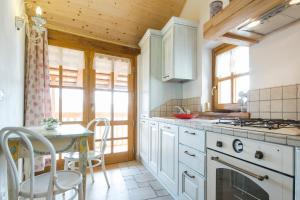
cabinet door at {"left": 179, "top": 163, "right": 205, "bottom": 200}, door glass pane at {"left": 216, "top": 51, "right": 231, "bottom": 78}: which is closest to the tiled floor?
cabinet door at {"left": 179, "top": 163, "right": 205, "bottom": 200}

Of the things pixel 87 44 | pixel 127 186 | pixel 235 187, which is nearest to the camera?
pixel 235 187

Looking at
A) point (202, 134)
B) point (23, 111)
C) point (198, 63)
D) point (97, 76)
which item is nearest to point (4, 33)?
point (23, 111)

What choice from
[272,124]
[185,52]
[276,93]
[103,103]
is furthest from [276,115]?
[103,103]

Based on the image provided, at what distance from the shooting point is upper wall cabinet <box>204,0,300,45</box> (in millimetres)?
1192

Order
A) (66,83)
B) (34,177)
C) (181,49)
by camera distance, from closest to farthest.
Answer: (34,177)
(181,49)
(66,83)

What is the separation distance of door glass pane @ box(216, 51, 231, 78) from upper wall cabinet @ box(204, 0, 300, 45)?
1.88ft

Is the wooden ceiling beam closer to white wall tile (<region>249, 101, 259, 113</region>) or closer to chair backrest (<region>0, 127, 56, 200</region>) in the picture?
chair backrest (<region>0, 127, 56, 200</region>)

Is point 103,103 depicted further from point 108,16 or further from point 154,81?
point 108,16

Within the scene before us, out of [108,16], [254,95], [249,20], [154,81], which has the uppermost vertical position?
[108,16]

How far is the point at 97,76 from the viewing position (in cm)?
300

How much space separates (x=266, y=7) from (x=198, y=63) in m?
1.40

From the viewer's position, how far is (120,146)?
10.6ft

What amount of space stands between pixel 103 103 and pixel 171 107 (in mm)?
1196

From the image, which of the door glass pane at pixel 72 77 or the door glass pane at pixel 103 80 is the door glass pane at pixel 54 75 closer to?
the door glass pane at pixel 72 77
